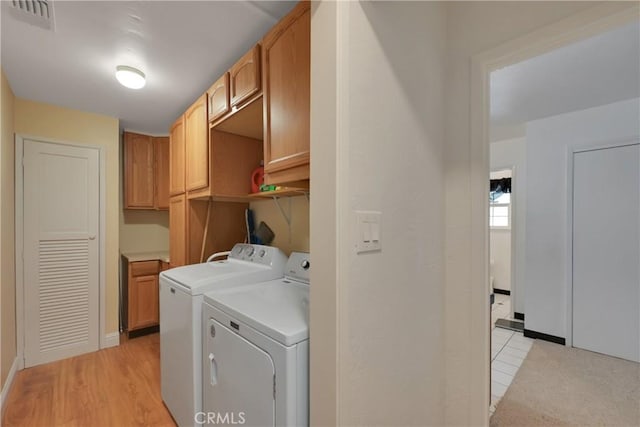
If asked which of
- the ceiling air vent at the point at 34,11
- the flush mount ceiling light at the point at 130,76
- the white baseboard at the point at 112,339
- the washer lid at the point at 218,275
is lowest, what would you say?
the white baseboard at the point at 112,339

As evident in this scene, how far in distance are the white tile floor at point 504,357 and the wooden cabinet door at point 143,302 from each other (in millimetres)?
3197

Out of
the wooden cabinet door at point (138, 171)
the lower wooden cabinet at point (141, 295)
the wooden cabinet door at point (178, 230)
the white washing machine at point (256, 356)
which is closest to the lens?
the white washing machine at point (256, 356)

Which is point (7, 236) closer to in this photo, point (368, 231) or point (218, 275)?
point (218, 275)

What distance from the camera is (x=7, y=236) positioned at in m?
2.11

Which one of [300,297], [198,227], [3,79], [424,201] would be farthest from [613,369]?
[3,79]

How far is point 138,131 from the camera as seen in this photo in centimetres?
329

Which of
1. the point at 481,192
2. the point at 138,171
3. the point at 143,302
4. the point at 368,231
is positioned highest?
the point at 138,171

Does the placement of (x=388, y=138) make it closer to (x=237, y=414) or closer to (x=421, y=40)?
(x=421, y=40)

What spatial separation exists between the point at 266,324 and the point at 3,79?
8.29 feet

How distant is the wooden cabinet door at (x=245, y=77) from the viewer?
5.13ft

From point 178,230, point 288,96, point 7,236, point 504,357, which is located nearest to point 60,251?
point 7,236

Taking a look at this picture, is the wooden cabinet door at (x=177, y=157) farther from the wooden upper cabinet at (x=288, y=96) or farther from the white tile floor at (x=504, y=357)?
the white tile floor at (x=504, y=357)

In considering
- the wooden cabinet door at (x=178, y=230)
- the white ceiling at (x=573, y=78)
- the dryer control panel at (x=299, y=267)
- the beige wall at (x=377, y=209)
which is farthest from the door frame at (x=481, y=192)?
the wooden cabinet door at (x=178, y=230)

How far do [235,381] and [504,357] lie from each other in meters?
2.62
